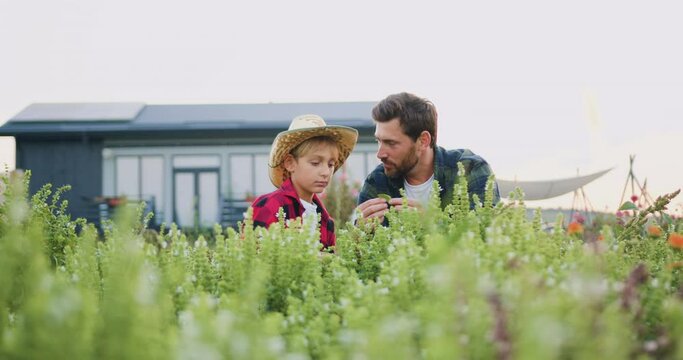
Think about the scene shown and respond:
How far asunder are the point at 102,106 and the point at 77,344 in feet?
74.2

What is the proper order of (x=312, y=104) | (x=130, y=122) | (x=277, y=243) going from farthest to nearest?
1. (x=312, y=104)
2. (x=130, y=122)
3. (x=277, y=243)

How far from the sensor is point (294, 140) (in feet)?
14.4

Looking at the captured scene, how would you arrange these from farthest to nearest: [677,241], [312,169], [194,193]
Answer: [194,193] < [312,169] < [677,241]

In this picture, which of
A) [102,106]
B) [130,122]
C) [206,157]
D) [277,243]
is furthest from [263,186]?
[277,243]

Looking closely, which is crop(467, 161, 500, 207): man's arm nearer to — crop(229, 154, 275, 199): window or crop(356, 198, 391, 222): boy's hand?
crop(356, 198, 391, 222): boy's hand

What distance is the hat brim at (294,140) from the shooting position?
4.34m

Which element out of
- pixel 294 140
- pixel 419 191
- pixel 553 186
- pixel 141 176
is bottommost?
pixel 141 176

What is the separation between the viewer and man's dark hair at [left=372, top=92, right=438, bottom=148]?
520 centimetres

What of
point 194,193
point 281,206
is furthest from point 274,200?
point 194,193

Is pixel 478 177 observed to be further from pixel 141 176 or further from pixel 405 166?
pixel 141 176

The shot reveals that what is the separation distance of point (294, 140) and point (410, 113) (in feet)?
3.83

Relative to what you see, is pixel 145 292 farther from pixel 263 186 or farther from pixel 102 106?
pixel 102 106

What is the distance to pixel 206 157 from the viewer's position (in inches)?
845

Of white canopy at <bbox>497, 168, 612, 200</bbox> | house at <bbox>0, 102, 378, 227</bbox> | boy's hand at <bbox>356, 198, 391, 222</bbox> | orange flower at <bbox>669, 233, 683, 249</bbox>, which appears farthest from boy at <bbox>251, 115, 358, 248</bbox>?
house at <bbox>0, 102, 378, 227</bbox>
